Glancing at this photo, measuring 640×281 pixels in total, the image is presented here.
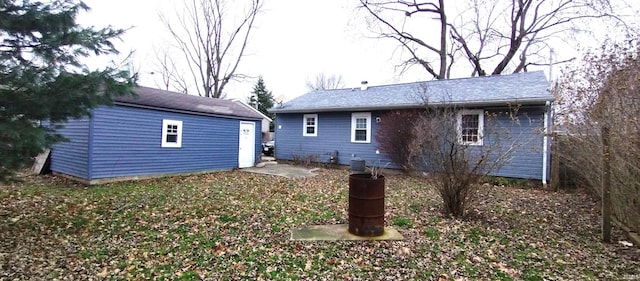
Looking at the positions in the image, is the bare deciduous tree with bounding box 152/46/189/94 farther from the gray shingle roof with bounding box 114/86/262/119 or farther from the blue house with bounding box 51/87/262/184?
the blue house with bounding box 51/87/262/184

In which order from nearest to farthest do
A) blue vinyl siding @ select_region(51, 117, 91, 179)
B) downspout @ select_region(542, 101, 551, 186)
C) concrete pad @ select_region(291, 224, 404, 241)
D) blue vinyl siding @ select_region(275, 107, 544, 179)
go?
concrete pad @ select_region(291, 224, 404, 241) → blue vinyl siding @ select_region(51, 117, 91, 179) → downspout @ select_region(542, 101, 551, 186) → blue vinyl siding @ select_region(275, 107, 544, 179)

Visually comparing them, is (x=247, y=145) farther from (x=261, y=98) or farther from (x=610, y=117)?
(x=261, y=98)

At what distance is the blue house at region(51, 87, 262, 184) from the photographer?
9094 millimetres

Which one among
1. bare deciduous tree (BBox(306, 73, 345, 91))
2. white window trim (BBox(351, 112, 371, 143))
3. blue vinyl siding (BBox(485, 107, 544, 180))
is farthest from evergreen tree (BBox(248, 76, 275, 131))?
blue vinyl siding (BBox(485, 107, 544, 180))

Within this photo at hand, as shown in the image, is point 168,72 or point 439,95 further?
point 168,72

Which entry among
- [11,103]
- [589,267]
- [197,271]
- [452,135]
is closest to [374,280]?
[197,271]

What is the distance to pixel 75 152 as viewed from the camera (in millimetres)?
9492

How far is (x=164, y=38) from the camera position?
26125 mm

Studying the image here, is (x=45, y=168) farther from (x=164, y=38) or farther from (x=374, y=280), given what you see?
(x=164, y=38)

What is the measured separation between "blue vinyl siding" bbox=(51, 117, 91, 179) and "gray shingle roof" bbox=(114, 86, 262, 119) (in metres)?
1.41

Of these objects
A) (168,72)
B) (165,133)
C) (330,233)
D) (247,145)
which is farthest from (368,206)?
(168,72)

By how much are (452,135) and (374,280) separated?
3.62 meters

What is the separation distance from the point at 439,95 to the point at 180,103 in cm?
1001

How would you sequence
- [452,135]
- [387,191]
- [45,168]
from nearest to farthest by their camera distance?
[452,135] → [387,191] → [45,168]
